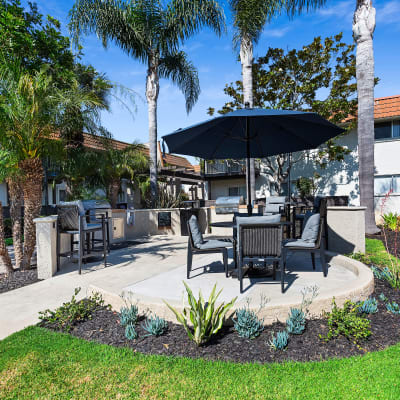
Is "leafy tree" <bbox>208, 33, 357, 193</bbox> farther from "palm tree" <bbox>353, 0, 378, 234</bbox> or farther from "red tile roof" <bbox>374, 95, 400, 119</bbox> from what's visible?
"palm tree" <bbox>353, 0, 378, 234</bbox>

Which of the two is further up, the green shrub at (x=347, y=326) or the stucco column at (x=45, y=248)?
the stucco column at (x=45, y=248)

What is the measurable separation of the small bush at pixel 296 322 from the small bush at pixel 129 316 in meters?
1.58

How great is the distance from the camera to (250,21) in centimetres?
1043

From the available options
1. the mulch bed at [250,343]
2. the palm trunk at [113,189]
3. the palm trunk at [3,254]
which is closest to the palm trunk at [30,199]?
the palm trunk at [3,254]

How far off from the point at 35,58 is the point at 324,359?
44.7ft

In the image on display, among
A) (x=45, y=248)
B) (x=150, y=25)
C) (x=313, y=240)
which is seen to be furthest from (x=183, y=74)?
(x=313, y=240)

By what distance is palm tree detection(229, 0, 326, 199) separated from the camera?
10258 millimetres

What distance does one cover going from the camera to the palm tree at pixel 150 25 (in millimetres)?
11414

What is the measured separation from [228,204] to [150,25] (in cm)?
833

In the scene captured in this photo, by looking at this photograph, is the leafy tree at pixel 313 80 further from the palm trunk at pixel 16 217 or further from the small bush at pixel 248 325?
the small bush at pixel 248 325

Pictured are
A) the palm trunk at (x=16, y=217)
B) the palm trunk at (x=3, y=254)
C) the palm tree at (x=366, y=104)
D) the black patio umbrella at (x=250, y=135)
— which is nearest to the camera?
the black patio umbrella at (x=250, y=135)

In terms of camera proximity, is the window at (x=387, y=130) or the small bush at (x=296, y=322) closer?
the small bush at (x=296, y=322)

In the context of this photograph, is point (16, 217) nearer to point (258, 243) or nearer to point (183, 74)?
point (258, 243)

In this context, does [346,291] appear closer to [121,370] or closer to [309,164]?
[121,370]
